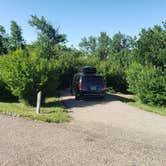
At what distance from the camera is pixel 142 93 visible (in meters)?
18.3

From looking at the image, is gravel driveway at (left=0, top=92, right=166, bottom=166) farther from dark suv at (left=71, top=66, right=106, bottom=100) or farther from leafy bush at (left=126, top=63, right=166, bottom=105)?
dark suv at (left=71, top=66, right=106, bottom=100)

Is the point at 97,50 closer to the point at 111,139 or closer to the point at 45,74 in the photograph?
the point at 45,74

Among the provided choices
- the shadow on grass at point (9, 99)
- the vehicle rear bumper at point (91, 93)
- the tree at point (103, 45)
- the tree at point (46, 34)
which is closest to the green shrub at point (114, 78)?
the vehicle rear bumper at point (91, 93)

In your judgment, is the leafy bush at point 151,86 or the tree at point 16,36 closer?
the leafy bush at point 151,86

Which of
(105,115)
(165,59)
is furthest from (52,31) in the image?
(105,115)

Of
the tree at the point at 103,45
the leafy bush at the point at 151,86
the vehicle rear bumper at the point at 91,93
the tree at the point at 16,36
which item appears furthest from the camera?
the tree at the point at 103,45

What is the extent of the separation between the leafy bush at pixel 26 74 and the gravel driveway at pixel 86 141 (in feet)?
11.3

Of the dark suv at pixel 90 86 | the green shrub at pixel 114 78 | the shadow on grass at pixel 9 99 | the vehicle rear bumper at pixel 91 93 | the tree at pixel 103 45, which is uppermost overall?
the tree at pixel 103 45

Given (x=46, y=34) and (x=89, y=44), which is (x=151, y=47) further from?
(x=89, y=44)

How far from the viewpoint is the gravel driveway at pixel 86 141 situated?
254 inches

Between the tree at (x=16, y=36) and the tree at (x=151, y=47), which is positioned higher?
the tree at (x=16, y=36)

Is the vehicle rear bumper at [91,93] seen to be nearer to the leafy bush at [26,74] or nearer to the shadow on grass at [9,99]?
the leafy bush at [26,74]

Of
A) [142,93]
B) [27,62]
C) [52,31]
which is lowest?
[142,93]

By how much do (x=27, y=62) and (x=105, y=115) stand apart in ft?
18.8
